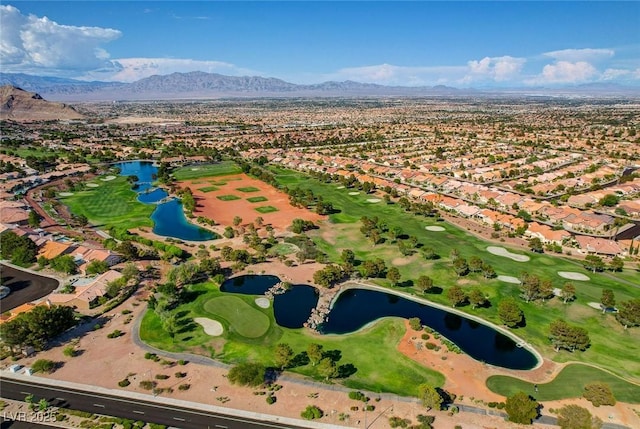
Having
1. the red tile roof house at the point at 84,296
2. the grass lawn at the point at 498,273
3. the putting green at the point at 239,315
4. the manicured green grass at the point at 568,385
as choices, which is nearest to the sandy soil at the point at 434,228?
the grass lawn at the point at 498,273

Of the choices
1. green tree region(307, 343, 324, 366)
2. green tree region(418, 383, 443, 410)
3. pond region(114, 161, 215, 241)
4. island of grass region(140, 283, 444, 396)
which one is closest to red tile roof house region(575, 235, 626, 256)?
island of grass region(140, 283, 444, 396)

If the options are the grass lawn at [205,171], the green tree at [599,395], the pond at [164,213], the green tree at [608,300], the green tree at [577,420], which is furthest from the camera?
the grass lawn at [205,171]

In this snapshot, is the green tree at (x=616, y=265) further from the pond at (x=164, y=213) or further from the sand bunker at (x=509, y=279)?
the pond at (x=164, y=213)

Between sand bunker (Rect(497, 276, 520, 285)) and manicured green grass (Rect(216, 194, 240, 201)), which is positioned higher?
manicured green grass (Rect(216, 194, 240, 201))

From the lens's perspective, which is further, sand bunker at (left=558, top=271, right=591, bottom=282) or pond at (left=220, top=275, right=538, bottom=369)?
sand bunker at (left=558, top=271, right=591, bottom=282)

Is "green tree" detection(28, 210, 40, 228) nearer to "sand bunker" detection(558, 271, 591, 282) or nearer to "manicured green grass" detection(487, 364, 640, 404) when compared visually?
"manicured green grass" detection(487, 364, 640, 404)

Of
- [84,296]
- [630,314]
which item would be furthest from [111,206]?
[630,314]

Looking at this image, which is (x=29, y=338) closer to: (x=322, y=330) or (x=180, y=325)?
(x=180, y=325)
